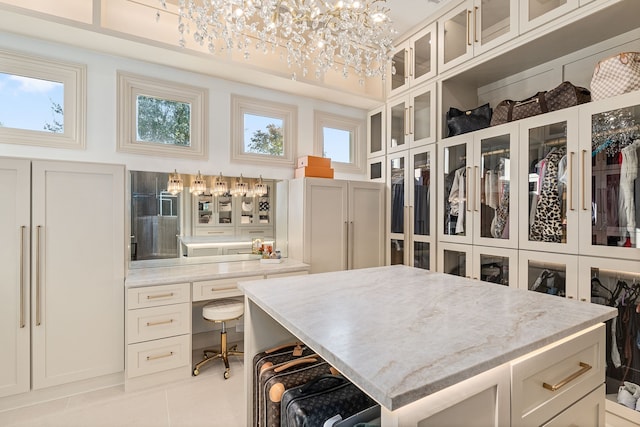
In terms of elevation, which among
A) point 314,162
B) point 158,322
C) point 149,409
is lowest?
point 149,409

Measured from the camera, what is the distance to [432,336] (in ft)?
3.06

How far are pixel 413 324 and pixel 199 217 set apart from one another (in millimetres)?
2665

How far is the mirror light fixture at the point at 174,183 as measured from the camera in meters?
2.99

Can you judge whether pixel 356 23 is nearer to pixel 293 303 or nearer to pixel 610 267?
pixel 293 303

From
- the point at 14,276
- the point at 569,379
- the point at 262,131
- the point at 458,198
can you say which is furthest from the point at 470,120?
the point at 14,276

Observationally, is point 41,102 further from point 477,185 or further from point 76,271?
point 477,185

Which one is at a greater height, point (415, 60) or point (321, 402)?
point (415, 60)

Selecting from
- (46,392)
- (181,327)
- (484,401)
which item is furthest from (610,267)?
(46,392)

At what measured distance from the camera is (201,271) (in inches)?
109

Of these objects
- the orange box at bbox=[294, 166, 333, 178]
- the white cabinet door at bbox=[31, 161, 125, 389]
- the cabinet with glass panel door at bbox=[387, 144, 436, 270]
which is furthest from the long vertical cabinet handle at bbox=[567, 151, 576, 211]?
the white cabinet door at bbox=[31, 161, 125, 389]

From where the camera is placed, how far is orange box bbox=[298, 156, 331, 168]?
3.41 meters

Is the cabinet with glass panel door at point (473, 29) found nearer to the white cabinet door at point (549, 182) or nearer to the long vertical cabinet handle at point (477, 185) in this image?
the white cabinet door at point (549, 182)

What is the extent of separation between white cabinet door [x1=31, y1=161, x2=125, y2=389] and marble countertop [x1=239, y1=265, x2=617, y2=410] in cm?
155

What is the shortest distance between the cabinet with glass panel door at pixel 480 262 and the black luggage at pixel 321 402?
1.88 metres
